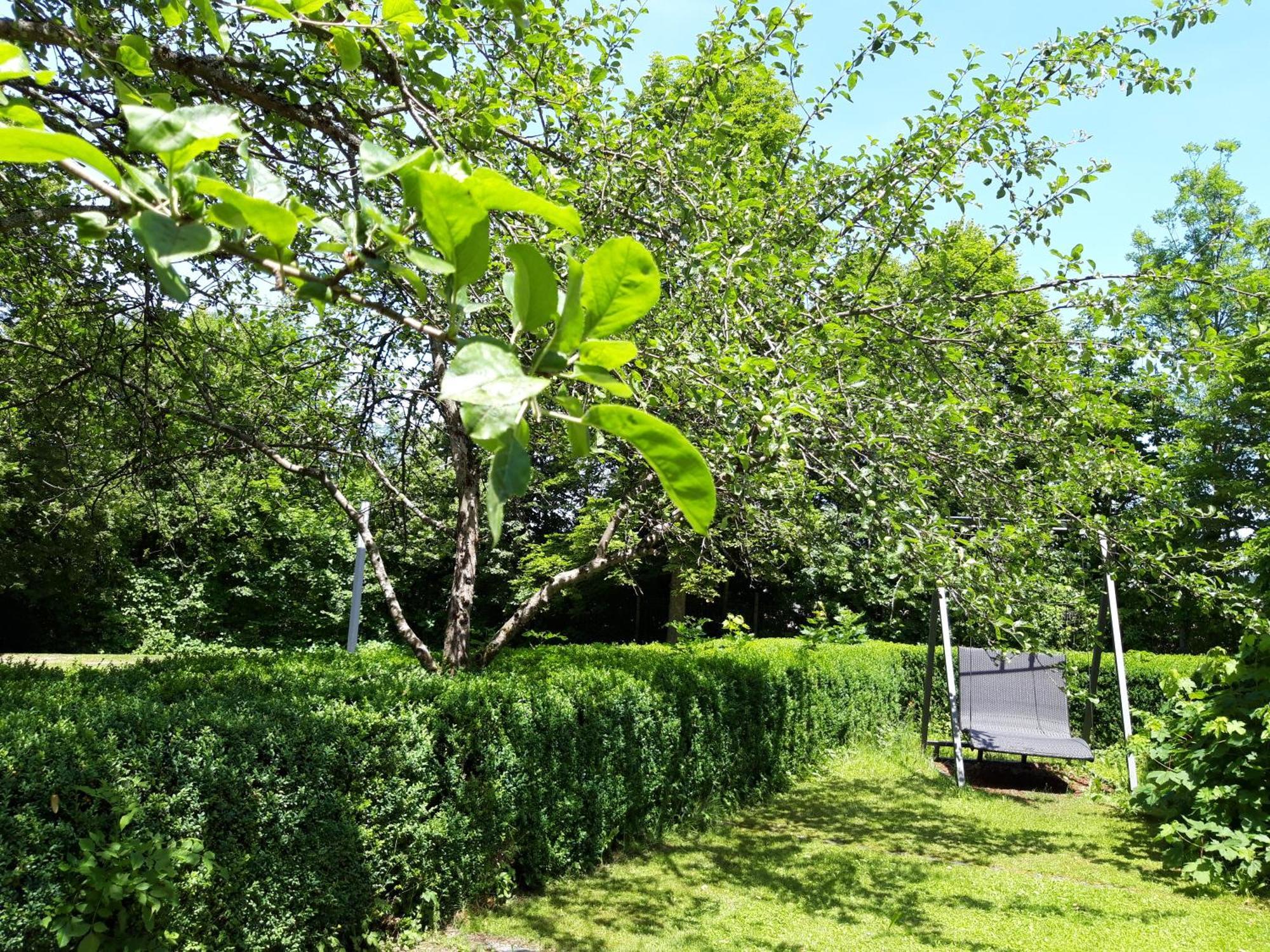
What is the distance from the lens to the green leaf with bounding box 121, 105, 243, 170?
0.53m

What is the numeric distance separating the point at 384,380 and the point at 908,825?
585 centimetres

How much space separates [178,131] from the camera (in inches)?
21.4

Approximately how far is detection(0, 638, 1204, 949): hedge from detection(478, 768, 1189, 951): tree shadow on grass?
0.39m

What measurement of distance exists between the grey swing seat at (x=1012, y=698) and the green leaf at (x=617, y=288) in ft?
33.7

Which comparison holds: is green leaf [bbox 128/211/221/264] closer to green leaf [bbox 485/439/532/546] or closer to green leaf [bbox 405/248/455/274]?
green leaf [bbox 405/248/455/274]

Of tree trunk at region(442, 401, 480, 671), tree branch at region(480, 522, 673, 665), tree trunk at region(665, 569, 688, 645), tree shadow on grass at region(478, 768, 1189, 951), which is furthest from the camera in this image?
tree trunk at region(665, 569, 688, 645)

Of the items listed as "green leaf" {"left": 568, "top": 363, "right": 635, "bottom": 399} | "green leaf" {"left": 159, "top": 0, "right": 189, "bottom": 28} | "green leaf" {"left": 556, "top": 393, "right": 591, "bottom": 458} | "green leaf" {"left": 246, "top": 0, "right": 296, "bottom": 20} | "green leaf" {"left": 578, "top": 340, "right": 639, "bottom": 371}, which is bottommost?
"green leaf" {"left": 556, "top": 393, "right": 591, "bottom": 458}

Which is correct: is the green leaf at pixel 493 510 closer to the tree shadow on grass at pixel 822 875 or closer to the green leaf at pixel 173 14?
the green leaf at pixel 173 14

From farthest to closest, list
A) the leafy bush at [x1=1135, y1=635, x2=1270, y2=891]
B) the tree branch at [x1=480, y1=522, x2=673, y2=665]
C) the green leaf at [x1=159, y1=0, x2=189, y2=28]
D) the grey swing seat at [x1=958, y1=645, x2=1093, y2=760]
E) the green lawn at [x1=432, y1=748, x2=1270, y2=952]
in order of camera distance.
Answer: the grey swing seat at [x1=958, y1=645, x2=1093, y2=760]
the tree branch at [x1=480, y1=522, x2=673, y2=665]
the leafy bush at [x1=1135, y1=635, x2=1270, y2=891]
the green lawn at [x1=432, y1=748, x2=1270, y2=952]
the green leaf at [x1=159, y1=0, x2=189, y2=28]

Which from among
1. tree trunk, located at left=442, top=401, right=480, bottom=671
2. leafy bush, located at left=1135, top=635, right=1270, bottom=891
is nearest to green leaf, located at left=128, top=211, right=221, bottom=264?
tree trunk, located at left=442, top=401, right=480, bottom=671

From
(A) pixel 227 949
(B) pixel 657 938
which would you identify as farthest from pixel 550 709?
(A) pixel 227 949

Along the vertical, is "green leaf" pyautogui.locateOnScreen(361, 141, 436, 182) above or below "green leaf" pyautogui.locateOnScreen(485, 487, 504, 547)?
above

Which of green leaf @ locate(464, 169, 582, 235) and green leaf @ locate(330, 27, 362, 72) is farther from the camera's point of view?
green leaf @ locate(330, 27, 362, 72)

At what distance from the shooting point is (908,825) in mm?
7516
